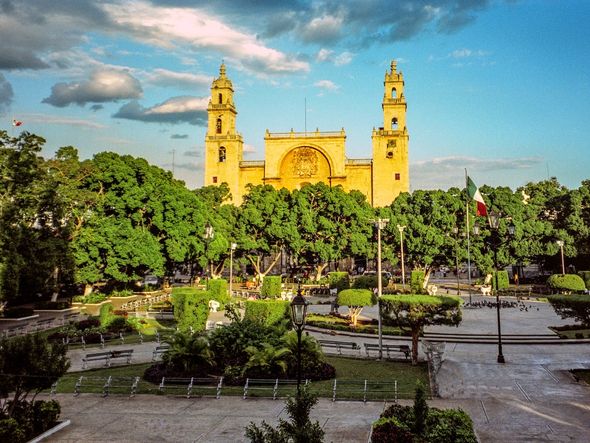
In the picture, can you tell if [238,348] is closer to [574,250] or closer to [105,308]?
[105,308]

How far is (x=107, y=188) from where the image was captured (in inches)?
1563

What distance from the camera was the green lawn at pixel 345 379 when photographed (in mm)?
14875

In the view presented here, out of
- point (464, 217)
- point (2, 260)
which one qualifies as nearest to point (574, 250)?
point (464, 217)

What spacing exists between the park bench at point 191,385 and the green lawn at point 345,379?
4.1 inches

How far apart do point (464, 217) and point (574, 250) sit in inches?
432

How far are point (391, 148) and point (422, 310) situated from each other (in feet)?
179

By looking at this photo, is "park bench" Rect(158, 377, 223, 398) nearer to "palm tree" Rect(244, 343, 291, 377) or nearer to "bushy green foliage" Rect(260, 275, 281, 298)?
"palm tree" Rect(244, 343, 291, 377)

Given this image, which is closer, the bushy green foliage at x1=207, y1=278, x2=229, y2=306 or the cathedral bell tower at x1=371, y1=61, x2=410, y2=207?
the bushy green foliage at x1=207, y1=278, x2=229, y2=306

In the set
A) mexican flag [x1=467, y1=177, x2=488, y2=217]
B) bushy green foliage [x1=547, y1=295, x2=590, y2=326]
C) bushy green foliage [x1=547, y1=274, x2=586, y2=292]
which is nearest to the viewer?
bushy green foliage [x1=547, y1=295, x2=590, y2=326]

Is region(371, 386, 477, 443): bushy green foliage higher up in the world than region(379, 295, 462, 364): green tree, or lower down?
lower down

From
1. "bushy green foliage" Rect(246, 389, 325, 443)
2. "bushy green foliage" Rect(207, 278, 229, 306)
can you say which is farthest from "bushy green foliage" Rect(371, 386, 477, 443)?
"bushy green foliage" Rect(207, 278, 229, 306)

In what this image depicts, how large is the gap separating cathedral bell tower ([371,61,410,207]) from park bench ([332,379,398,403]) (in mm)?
56216

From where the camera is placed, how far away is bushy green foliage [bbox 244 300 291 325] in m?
24.5

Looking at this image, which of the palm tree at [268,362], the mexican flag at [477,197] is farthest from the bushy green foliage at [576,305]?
the mexican flag at [477,197]
